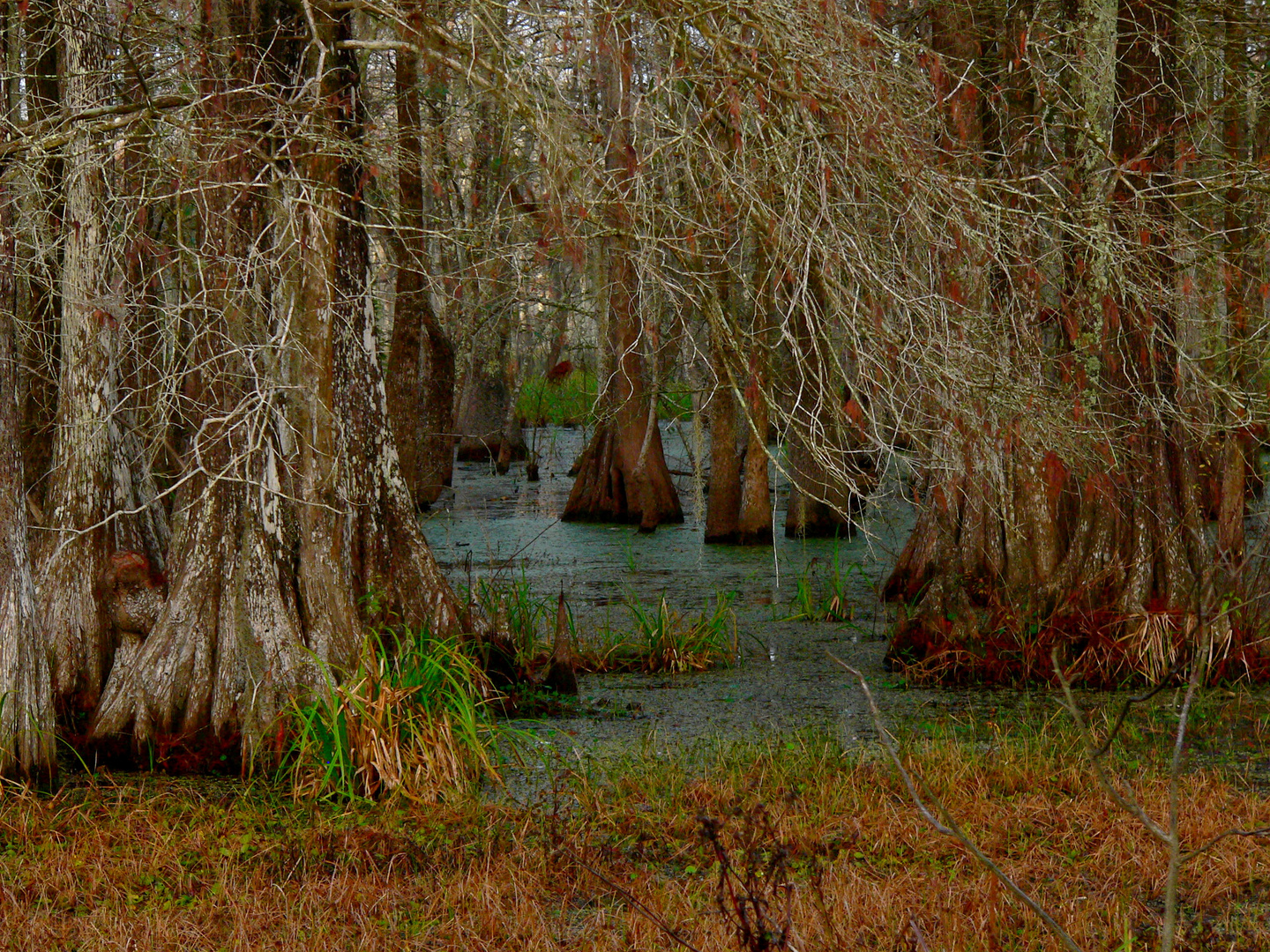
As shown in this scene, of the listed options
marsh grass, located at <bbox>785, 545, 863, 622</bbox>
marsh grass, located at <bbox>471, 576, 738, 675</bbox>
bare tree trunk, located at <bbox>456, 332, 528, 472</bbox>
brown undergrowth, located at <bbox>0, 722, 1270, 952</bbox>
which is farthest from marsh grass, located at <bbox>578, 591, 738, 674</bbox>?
bare tree trunk, located at <bbox>456, 332, 528, 472</bbox>

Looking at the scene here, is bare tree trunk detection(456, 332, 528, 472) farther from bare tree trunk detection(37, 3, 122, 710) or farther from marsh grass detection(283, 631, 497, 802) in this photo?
marsh grass detection(283, 631, 497, 802)

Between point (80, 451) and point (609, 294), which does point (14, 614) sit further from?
point (609, 294)

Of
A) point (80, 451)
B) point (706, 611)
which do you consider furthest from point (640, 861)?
point (706, 611)

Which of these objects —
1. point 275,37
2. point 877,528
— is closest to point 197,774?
point 275,37

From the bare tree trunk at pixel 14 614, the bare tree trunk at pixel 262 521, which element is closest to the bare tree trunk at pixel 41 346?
the bare tree trunk at pixel 262 521

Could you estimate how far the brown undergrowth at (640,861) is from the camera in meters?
3.93

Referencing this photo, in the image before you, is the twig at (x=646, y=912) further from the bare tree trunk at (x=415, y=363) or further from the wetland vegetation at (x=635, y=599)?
the bare tree trunk at (x=415, y=363)

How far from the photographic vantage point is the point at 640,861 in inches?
183

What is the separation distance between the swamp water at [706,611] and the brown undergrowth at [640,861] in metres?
0.87

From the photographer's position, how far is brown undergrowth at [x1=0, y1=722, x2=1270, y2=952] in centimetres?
393

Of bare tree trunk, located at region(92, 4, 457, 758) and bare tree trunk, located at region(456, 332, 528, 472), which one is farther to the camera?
bare tree trunk, located at region(456, 332, 528, 472)

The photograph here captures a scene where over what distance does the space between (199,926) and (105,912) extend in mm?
325

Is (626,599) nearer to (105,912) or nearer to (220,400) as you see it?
(220,400)

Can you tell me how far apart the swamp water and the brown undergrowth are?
0.87 metres
